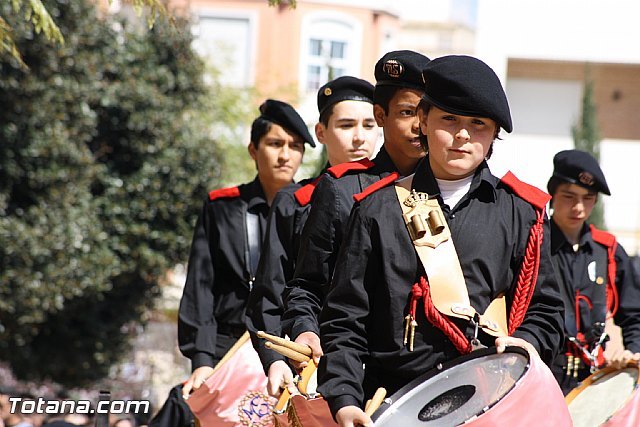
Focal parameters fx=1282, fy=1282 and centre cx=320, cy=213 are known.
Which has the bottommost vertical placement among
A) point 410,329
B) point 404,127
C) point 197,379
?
point 197,379

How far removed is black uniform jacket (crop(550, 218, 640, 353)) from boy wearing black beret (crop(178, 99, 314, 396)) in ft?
5.32

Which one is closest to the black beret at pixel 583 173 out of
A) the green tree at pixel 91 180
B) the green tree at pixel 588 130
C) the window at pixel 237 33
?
the green tree at pixel 91 180

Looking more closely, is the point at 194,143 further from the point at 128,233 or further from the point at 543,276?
the point at 543,276

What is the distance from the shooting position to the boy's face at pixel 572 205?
7.34 metres

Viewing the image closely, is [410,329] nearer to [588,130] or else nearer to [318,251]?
[318,251]

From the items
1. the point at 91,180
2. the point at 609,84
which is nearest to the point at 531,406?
the point at 91,180

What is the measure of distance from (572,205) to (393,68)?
281cm

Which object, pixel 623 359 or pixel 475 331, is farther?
pixel 623 359

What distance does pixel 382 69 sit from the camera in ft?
16.2

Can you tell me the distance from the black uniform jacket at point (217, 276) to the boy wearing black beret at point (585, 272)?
1.72 m

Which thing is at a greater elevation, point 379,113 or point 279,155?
point 379,113

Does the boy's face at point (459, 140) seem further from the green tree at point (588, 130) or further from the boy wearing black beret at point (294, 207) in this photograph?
the green tree at point (588, 130)

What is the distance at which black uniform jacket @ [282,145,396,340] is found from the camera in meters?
4.58

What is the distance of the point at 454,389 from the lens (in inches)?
149
